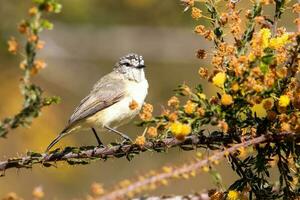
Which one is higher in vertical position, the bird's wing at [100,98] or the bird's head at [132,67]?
the bird's head at [132,67]

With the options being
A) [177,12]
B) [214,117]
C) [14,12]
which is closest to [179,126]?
[214,117]

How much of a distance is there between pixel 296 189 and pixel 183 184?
24.2 feet

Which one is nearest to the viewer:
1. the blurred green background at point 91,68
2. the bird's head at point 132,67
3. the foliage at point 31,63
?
the foliage at point 31,63

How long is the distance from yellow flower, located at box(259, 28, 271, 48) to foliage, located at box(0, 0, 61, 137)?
2.67 ft

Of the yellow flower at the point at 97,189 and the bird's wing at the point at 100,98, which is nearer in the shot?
the yellow flower at the point at 97,189

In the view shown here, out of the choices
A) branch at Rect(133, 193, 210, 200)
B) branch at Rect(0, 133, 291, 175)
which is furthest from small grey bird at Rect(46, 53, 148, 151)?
branch at Rect(0, 133, 291, 175)

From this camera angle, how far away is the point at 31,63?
195cm

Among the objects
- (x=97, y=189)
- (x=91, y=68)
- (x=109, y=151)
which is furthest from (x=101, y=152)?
(x=91, y=68)

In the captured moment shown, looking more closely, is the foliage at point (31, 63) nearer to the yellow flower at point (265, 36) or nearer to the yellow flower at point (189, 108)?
the yellow flower at point (189, 108)

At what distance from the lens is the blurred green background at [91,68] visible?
27.5ft

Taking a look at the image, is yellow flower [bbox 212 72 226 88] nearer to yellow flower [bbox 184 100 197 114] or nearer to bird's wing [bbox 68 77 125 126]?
yellow flower [bbox 184 100 197 114]

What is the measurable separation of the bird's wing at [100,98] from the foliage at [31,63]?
3.58m

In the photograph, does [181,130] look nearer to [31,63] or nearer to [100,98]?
[31,63]

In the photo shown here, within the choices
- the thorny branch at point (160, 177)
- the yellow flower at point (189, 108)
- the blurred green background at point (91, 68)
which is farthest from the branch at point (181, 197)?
the blurred green background at point (91, 68)
